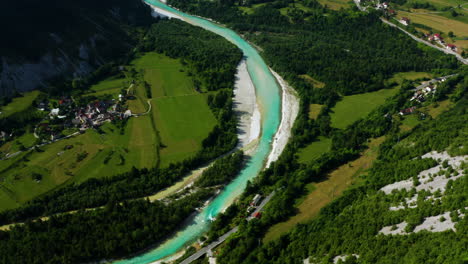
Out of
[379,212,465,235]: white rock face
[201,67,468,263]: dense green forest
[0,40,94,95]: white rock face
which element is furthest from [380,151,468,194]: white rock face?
[0,40,94,95]: white rock face

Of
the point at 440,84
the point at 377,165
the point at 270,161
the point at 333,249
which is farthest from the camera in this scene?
the point at 440,84

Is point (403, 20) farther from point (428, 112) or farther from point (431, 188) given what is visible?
point (431, 188)

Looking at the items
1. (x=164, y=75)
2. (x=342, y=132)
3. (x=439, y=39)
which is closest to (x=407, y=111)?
(x=342, y=132)

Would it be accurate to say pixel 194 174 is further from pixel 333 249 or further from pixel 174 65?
pixel 174 65

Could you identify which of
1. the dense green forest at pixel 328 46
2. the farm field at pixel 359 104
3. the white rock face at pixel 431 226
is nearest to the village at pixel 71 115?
the dense green forest at pixel 328 46

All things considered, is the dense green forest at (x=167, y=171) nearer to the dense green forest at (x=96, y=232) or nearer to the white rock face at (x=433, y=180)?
the dense green forest at (x=96, y=232)

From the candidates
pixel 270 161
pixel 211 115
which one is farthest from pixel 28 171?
pixel 270 161

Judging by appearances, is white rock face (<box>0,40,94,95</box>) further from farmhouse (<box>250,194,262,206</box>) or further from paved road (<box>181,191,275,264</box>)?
paved road (<box>181,191,275,264</box>)
